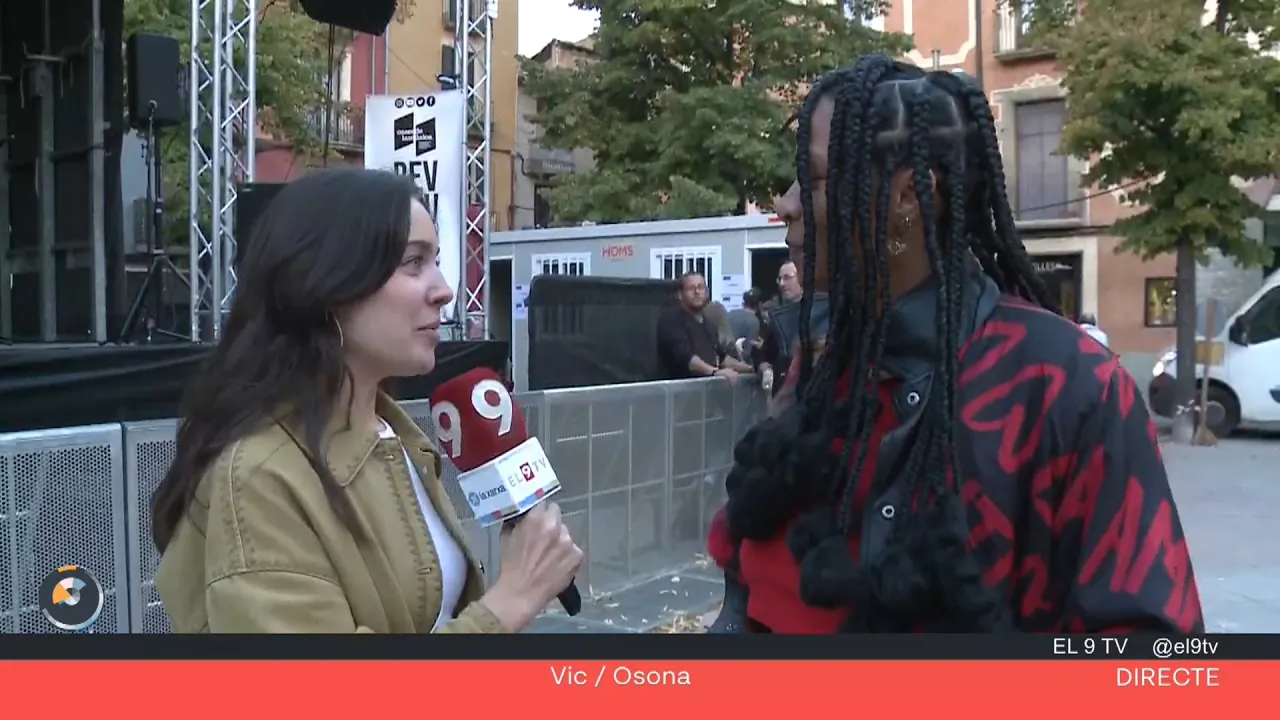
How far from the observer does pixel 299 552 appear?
1293mm

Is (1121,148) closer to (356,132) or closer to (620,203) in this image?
(620,203)

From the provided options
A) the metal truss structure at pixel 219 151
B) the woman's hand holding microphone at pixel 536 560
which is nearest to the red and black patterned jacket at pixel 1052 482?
the woman's hand holding microphone at pixel 536 560

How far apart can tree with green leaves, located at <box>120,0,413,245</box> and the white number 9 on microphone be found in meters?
11.7

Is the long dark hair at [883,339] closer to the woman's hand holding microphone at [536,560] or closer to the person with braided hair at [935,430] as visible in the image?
the person with braided hair at [935,430]

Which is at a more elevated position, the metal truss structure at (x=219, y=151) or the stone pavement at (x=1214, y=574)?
the metal truss structure at (x=219, y=151)

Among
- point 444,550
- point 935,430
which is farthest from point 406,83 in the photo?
point 935,430

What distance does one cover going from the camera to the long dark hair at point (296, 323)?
1.38m

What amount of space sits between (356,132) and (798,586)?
64.8 ft

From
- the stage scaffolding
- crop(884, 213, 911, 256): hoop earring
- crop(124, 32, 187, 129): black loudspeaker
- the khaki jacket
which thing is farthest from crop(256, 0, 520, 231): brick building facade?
crop(884, 213, 911, 256): hoop earring

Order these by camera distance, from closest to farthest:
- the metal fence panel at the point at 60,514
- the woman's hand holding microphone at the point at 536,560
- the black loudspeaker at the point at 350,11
→ the woman's hand holding microphone at the point at 536,560 → the metal fence panel at the point at 60,514 → the black loudspeaker at the point at 350,11

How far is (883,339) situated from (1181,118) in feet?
36.1

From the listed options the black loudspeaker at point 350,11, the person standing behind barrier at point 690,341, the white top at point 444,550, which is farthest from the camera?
the person standing behind barrier at point 690,341

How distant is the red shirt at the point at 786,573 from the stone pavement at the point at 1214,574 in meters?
0.23

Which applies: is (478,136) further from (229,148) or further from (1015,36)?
(1015,36)
